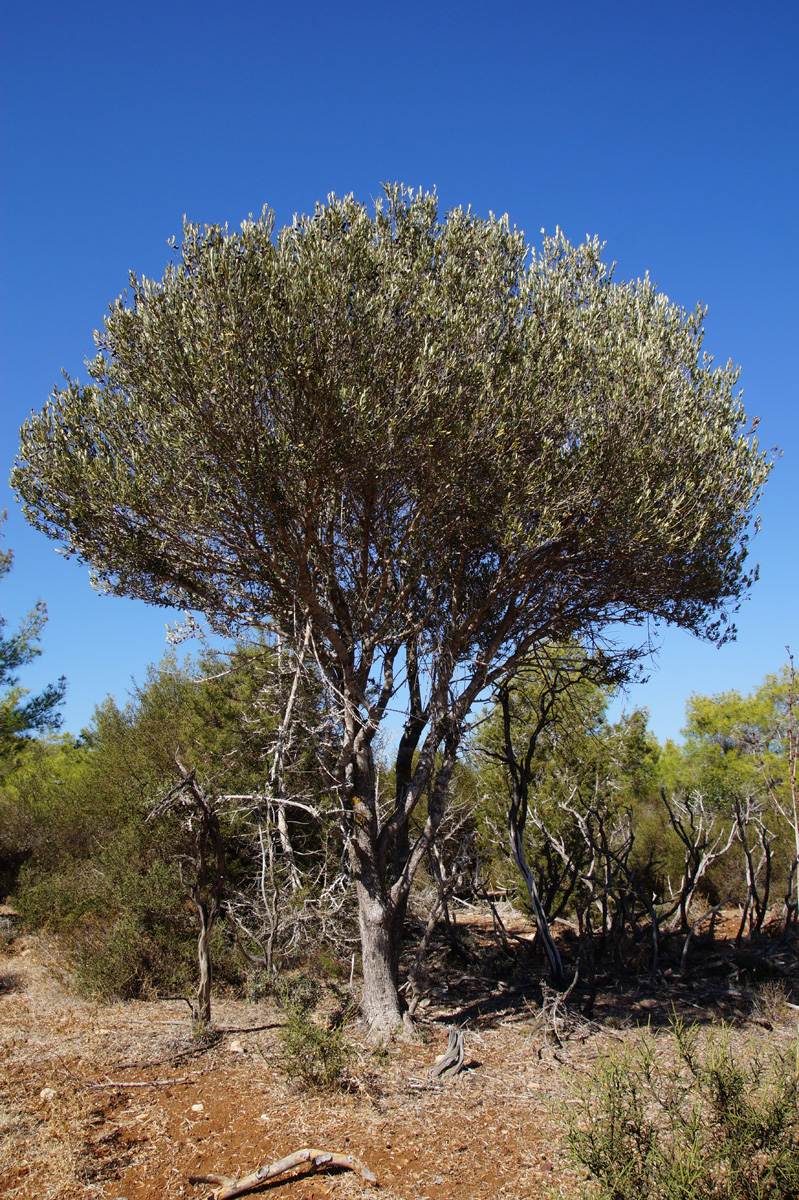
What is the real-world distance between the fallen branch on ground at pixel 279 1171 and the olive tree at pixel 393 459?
10.2 ft

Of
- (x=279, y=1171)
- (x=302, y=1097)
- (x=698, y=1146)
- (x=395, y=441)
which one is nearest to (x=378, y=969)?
(x=302, y=1097)

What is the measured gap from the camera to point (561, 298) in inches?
333

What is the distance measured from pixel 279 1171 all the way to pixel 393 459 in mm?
6120

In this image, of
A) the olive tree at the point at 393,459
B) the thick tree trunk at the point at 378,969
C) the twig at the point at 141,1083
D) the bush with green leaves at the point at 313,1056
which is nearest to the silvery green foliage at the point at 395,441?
the olive tree at the point at 393,459

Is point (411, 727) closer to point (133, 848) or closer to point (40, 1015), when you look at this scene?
point (133, 848)

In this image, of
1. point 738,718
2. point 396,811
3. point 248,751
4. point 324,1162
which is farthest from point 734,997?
point 738,718

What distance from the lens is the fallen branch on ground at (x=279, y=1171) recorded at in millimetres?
4586

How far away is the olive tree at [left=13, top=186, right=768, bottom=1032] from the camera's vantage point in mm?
7141

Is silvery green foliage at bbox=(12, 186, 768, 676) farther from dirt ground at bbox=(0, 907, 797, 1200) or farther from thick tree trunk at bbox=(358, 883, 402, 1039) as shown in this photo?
dirt ground at bbox=(0, 907, 797, 1200)

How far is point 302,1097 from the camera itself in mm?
6191

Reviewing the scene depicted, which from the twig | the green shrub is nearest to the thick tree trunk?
the green shrub

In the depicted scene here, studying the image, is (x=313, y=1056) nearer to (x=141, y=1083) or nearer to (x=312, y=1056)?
(x=312, y=1056)

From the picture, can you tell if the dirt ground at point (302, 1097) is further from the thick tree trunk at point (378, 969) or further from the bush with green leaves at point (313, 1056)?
the thick tree trunk at point (378, 969)

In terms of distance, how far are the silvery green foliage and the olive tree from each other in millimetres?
32
